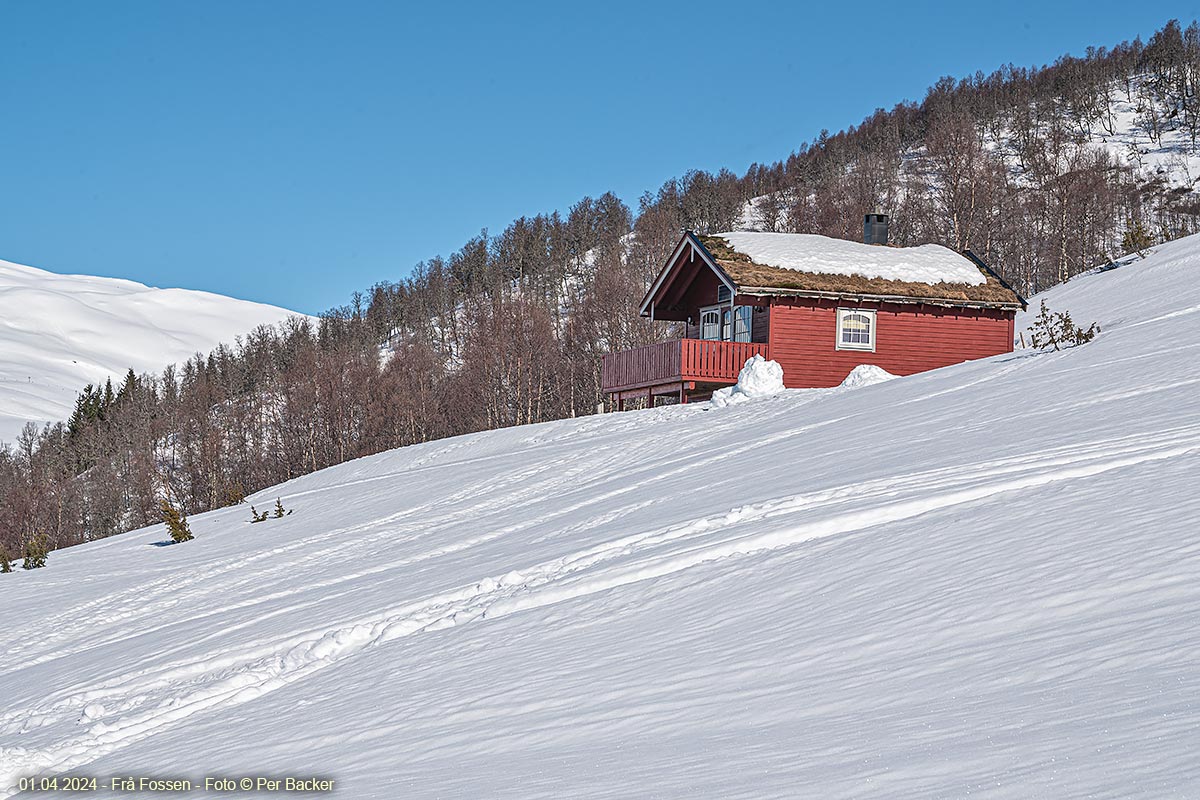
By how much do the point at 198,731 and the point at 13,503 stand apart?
260 feet

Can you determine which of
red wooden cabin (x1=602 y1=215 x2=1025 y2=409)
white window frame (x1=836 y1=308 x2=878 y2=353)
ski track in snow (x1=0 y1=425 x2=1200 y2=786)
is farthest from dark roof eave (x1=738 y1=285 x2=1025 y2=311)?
ski track in snow (x1=0 y1=425 x2=1200 y2=786)

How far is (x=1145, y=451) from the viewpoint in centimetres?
881

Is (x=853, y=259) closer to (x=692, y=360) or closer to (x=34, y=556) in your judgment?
(x=692, y=360)

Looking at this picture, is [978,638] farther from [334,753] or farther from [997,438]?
[997,438]

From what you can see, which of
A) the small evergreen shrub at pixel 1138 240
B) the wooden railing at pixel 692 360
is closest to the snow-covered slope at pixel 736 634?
the wooden railing at pixel 692 360

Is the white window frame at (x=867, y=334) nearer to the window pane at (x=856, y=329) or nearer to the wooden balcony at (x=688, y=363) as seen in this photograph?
the window pane at (x=856, y=329)

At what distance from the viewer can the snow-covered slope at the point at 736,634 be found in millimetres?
4383

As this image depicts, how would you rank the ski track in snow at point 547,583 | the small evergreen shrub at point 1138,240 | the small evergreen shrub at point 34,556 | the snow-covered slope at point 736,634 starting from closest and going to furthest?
the snow-covered slope at point 736,634 < the ski track in snow at point 547,583 < the small evergreen shrub at point 34,556 < the small evergreen shrub at point 1138,240

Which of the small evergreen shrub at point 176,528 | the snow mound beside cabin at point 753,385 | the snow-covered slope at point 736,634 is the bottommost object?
the small evergreen shrub at point 176,528

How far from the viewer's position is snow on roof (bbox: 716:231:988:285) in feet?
103

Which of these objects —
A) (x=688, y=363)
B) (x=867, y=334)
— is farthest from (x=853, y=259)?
(x=688, y=363)

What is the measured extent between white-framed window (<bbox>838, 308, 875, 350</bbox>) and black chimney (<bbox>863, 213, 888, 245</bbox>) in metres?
6.94

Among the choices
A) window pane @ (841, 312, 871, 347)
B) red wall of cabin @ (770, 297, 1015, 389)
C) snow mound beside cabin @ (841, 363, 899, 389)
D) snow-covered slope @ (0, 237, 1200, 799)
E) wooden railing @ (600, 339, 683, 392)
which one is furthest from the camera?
window pane @ (841, 312, 871, 347)

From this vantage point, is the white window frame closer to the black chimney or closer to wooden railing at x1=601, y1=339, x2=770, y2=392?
wooden railing at x1=601, y1=339, x2=770, y2=392
